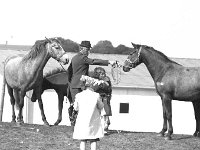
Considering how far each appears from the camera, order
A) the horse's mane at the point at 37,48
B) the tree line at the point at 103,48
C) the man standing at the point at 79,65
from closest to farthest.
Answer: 1. the man standing at the point at 79,65
2. the horse's mane at the point at 37,48
3. the tree line at the point at 103,48

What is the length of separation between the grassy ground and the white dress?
2515 millimetres

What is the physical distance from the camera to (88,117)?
9930 mm

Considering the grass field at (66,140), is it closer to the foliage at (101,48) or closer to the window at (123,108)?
the window at (123,108)

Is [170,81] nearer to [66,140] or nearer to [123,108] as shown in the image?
[66,140]

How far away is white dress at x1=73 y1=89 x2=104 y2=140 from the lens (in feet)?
32.5

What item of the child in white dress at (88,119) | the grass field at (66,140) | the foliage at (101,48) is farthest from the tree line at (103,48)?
the child in white dress at (88,119)

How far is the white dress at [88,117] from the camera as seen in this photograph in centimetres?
991

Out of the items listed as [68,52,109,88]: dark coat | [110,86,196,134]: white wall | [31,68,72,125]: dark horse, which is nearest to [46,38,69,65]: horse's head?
[68,52,109,88]: dark coat

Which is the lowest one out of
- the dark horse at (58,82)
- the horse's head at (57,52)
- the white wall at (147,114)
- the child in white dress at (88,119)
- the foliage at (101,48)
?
the white wall at (147,114)

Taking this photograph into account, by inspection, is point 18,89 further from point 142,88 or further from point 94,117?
point 142,88

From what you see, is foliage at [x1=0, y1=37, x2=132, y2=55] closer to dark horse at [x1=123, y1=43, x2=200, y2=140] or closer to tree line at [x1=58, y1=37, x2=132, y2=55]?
tree line at [x1=58, y1=37, x2=132, y2=55]

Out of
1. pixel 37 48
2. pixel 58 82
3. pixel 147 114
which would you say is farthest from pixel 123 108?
pixel 37 48

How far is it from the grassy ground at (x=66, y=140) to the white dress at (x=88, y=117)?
2515 millimetres

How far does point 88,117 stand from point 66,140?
3.42 metres
